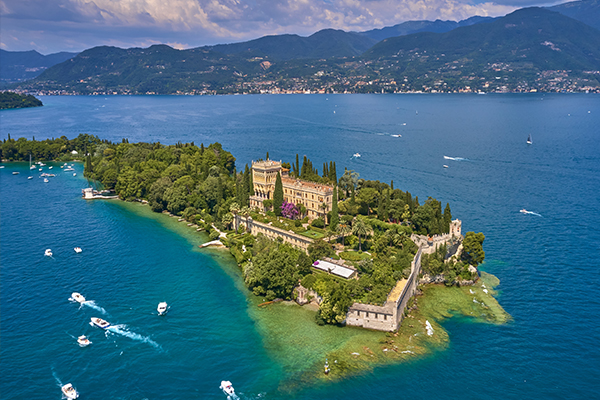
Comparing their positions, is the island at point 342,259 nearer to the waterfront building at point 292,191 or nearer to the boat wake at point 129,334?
the waterfront building at point 292,191

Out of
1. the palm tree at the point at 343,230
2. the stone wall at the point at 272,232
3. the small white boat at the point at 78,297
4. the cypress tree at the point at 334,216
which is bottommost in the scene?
the small white boat at the point at 78,297

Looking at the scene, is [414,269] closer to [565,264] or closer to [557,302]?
[557,302]

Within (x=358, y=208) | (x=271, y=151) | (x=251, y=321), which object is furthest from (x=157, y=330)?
(x=271, y=151)

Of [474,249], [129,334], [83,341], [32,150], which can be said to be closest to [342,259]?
[474,249]

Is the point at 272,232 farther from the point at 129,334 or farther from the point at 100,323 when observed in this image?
the point at 100,323

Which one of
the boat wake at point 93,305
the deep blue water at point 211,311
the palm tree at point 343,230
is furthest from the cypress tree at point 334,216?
the boat wake at point 93,305

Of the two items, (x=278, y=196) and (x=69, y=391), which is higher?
(x=278, y=196)
